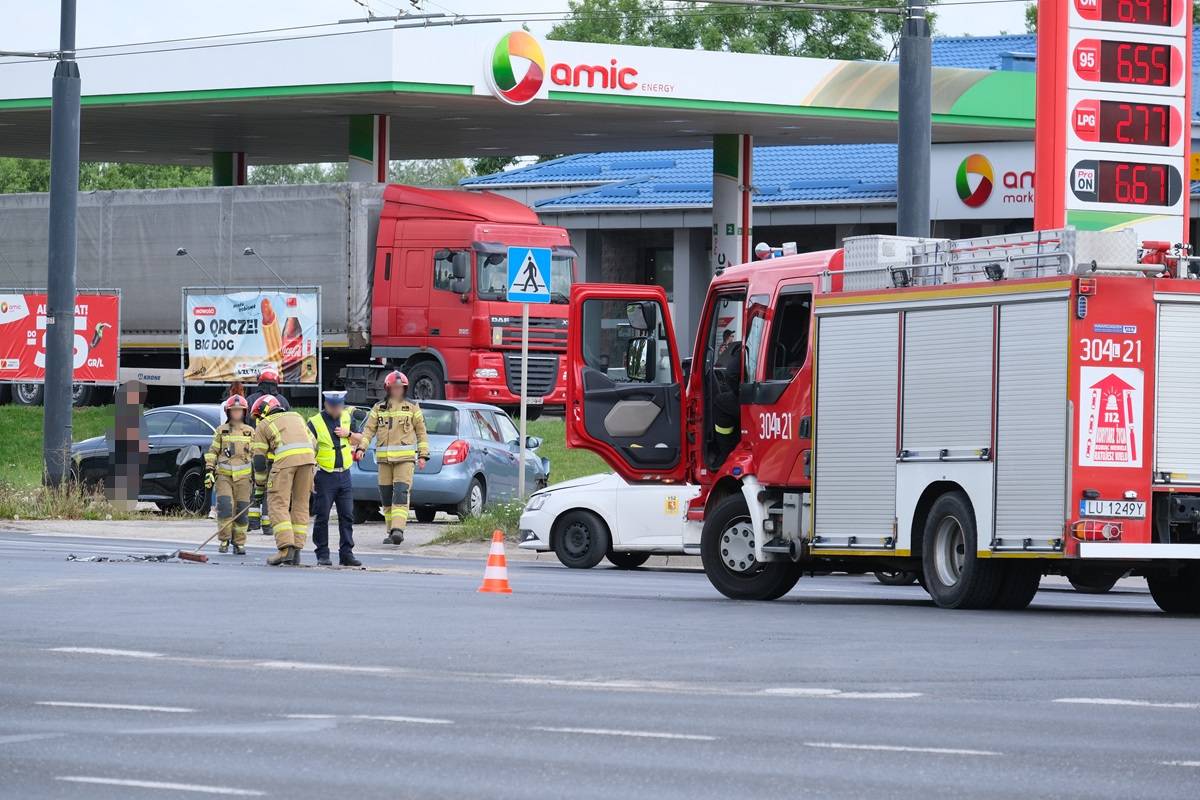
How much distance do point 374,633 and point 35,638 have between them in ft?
6.76

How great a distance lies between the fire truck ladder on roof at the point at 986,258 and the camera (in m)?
14.8

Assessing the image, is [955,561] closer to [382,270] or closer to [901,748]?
[901,748]

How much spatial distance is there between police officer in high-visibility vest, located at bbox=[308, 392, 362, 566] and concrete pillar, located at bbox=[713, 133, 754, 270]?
26585 mm

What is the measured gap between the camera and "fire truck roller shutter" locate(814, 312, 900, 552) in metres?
16.2

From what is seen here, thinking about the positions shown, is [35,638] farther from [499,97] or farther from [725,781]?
[499,97]

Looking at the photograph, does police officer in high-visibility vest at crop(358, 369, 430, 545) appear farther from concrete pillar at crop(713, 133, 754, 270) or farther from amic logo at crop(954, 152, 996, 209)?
amic logo at crop(954, 152, 996, 209)

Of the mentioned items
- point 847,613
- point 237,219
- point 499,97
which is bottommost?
point 847,613

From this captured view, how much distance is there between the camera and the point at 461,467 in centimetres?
2652

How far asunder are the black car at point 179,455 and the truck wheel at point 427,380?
28.5 ft

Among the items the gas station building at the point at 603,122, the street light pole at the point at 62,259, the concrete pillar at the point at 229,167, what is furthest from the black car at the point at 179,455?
the concrete pillar at the point at 229,167

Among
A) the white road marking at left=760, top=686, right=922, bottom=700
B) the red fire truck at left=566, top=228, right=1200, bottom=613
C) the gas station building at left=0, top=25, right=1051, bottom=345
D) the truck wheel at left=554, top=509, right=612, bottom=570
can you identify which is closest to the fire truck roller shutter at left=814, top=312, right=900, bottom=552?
the red fire truck at left=566, top=228, right=1200, bottom=613

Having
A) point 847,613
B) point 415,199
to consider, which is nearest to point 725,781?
point 847,613

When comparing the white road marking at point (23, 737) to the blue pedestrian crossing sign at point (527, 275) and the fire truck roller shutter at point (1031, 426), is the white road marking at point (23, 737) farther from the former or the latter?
the blue pedestrian crossing sign at point (527, 275)

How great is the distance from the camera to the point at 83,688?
35.3ft
